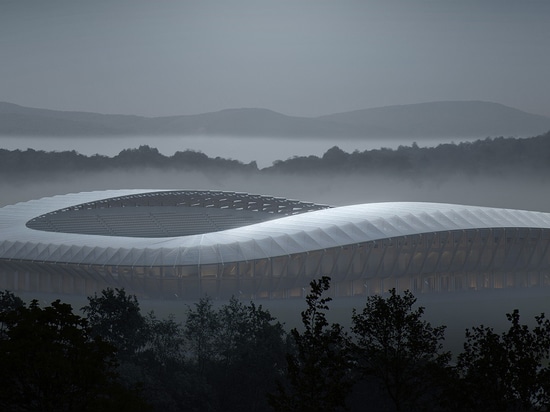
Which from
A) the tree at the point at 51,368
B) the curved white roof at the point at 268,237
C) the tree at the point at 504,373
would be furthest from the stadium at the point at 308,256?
the tree at the point at 51,368

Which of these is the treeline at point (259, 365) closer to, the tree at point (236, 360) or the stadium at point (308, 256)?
the tree at point (236, 360)

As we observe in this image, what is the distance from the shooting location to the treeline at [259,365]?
37000 millimetres

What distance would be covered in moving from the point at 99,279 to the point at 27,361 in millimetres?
49943

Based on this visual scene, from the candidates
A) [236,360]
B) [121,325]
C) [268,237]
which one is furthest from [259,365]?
[268,237]

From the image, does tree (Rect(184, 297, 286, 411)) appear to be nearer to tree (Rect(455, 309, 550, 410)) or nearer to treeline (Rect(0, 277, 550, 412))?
A: treeline (Rect(0, 277, 550, 412))

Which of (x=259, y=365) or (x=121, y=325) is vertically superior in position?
(x=121, y=325)

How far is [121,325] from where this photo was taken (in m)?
64.9

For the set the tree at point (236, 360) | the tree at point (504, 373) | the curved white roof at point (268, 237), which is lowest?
the tree at point (236, 360)

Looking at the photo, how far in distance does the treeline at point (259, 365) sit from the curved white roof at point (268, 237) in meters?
20.2

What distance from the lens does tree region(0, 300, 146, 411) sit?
36344mm

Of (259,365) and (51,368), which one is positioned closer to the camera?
(51,368)

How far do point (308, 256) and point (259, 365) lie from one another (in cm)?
2916

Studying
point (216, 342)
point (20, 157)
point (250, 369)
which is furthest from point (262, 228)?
point (20, 157)

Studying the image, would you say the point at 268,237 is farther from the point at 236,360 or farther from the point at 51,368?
the point at 51,368
